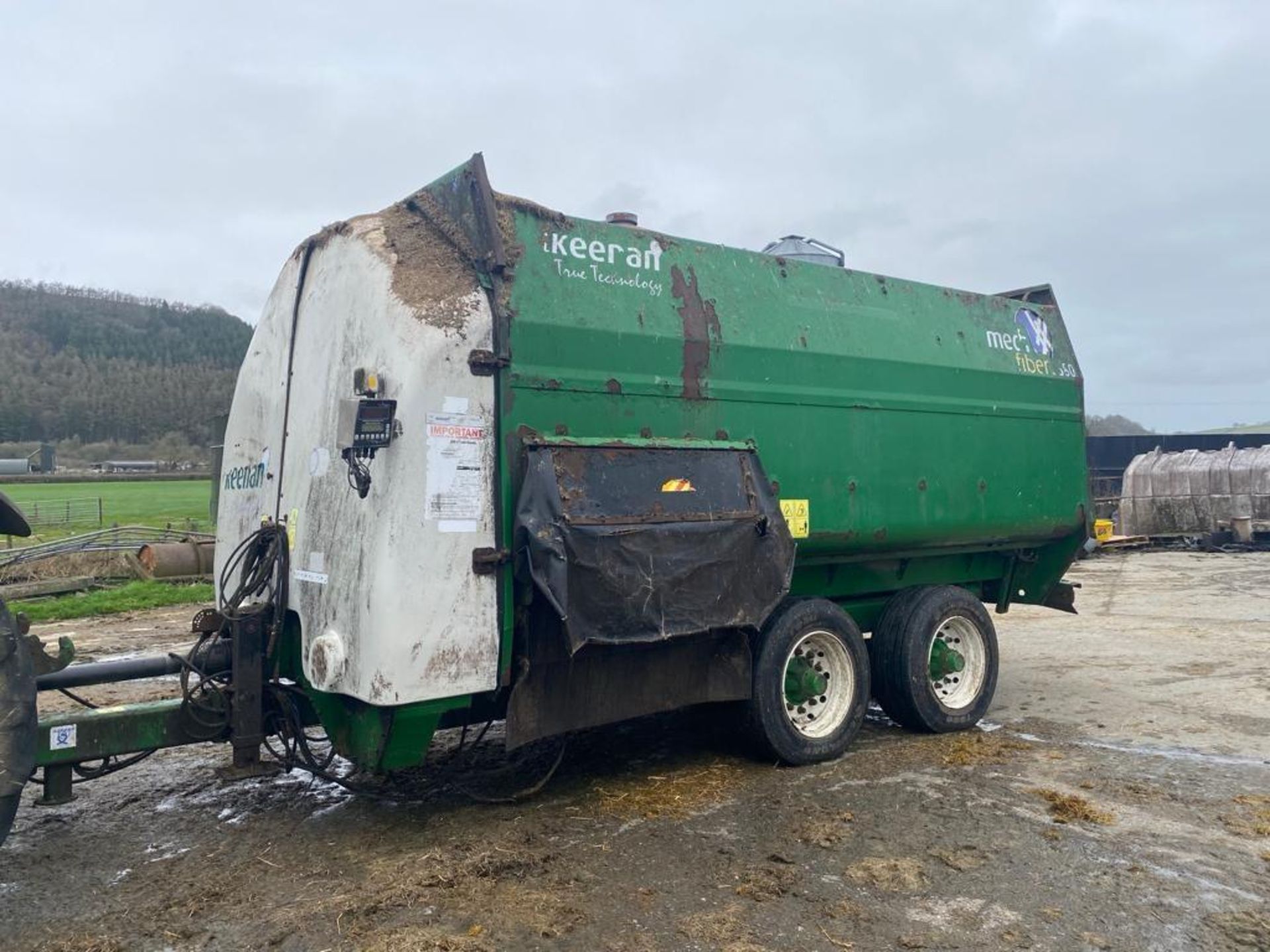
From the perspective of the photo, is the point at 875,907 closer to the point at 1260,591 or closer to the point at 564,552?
the point at 564,552

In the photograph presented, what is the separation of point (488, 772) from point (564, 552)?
199 centimetres

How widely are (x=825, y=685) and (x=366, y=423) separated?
3347mm

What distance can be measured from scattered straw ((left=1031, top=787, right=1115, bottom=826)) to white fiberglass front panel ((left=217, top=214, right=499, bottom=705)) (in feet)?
9.75

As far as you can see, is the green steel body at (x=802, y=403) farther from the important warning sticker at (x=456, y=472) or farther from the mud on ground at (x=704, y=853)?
the mud on ground at (x=704, y=853)

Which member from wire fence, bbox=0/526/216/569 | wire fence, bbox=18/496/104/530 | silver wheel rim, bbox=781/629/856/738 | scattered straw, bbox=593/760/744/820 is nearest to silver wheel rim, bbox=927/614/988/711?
silver wheel rim, bbox=781/629/856/738

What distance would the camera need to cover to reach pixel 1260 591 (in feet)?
52.5

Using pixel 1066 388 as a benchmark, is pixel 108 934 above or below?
below

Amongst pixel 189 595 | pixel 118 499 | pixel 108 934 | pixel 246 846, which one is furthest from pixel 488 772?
pixel 118 499

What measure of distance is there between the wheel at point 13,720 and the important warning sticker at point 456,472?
168 cm

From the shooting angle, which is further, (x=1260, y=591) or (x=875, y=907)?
(x=1260, y=591)

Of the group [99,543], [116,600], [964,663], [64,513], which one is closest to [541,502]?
[964,663]

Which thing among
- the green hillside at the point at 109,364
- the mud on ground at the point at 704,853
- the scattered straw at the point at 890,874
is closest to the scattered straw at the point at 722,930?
the mud on ground at the point at 704,853

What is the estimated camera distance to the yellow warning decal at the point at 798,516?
6.02m

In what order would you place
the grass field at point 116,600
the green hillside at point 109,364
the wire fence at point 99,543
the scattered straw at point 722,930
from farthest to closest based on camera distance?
1. the green hillside at point 109,364
2. the wire fence at point 99,543
3. the grass field at point 116,600
4. the scattered straw at point 722,930
